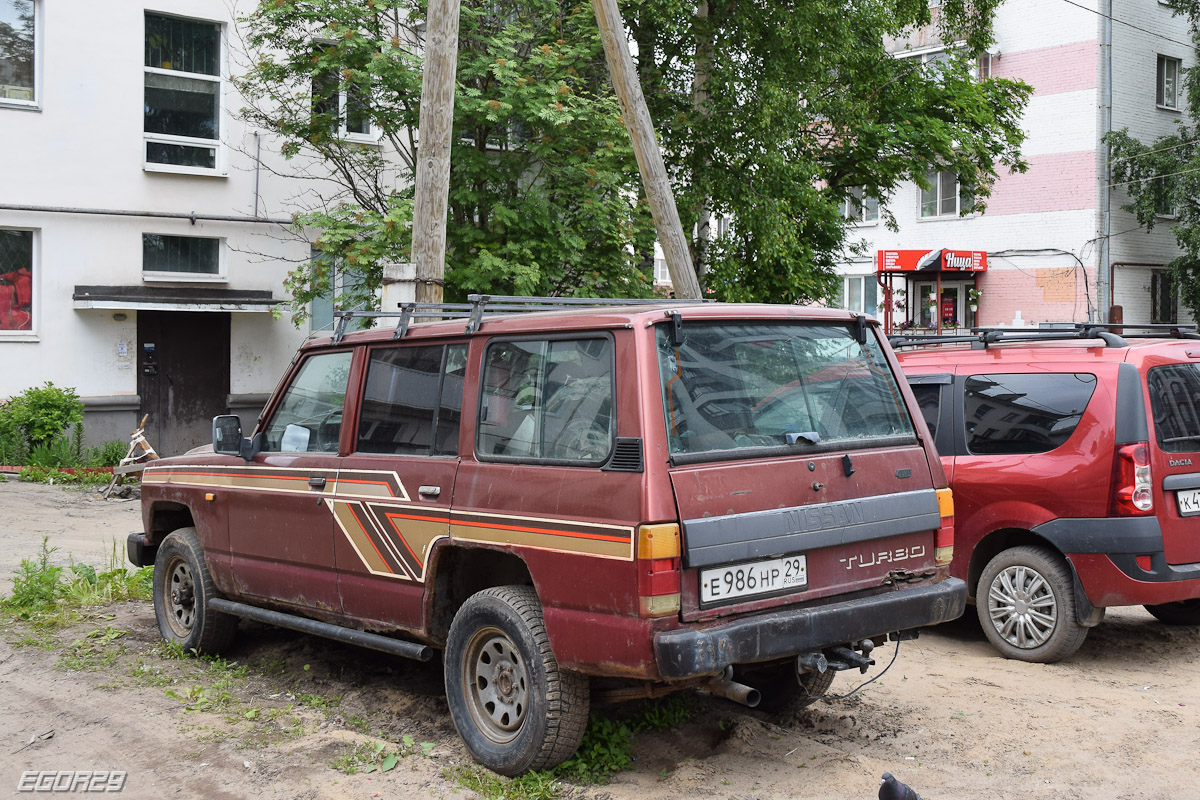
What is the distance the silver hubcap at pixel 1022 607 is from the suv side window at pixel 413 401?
362cm

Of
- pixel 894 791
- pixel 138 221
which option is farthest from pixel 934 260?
pixel 894 791

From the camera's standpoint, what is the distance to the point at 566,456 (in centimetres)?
447

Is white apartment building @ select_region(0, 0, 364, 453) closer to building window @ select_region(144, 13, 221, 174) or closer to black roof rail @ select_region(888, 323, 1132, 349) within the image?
building window @ select_region(144, 13, 221, 174)

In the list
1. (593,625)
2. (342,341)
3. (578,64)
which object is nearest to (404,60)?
(578,64)

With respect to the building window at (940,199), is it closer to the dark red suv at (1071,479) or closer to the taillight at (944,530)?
the dark red suv at (1071,479)

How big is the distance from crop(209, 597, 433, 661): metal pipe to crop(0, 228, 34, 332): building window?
475 inches

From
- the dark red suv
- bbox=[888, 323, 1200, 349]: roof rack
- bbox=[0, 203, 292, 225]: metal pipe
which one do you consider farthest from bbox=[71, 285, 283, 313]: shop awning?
the dark red suv

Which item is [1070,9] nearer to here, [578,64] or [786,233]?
[786,233]

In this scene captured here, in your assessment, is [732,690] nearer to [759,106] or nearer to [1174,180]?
[759,106]

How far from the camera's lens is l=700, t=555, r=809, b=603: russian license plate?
13.6 ft

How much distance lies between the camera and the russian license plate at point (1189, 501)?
20.5 ft

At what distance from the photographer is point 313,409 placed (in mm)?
5961

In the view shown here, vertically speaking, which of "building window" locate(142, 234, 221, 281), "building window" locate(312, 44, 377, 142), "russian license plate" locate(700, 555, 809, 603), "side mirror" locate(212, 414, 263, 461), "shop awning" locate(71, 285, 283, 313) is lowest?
"russian license plate" locate(700, 555, 809, 603)

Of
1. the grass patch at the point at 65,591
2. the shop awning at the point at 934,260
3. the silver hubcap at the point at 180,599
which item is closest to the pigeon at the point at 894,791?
the silver hubcap at the point at 180,599
